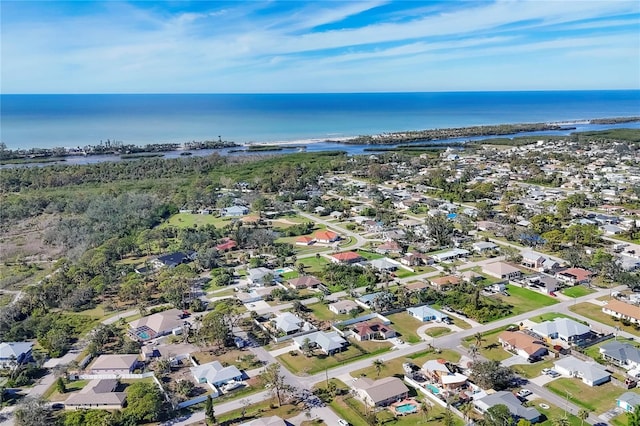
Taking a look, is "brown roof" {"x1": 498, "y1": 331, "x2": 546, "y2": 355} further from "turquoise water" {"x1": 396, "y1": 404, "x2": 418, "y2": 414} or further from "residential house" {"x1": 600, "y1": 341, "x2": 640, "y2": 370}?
"turquoise water" {"x1": 396, "y1": 404, "x2": 418, "y2": 414}

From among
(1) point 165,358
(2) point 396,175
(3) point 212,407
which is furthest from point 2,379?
(2) point 396,175

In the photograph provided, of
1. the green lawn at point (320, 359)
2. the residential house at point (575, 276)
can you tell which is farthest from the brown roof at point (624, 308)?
the green lawn at point (320, 359)

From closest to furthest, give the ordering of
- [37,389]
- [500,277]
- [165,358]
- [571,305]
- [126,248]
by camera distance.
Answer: [37,389] → [165,358] → [571,305] → [500,277] → [126,248]

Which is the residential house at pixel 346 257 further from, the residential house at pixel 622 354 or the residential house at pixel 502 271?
the residential house at pixel 622 354

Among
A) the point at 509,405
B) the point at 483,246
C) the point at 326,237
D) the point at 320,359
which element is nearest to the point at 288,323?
the point at 320,359

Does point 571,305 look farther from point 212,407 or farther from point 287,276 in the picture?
point 212,407
